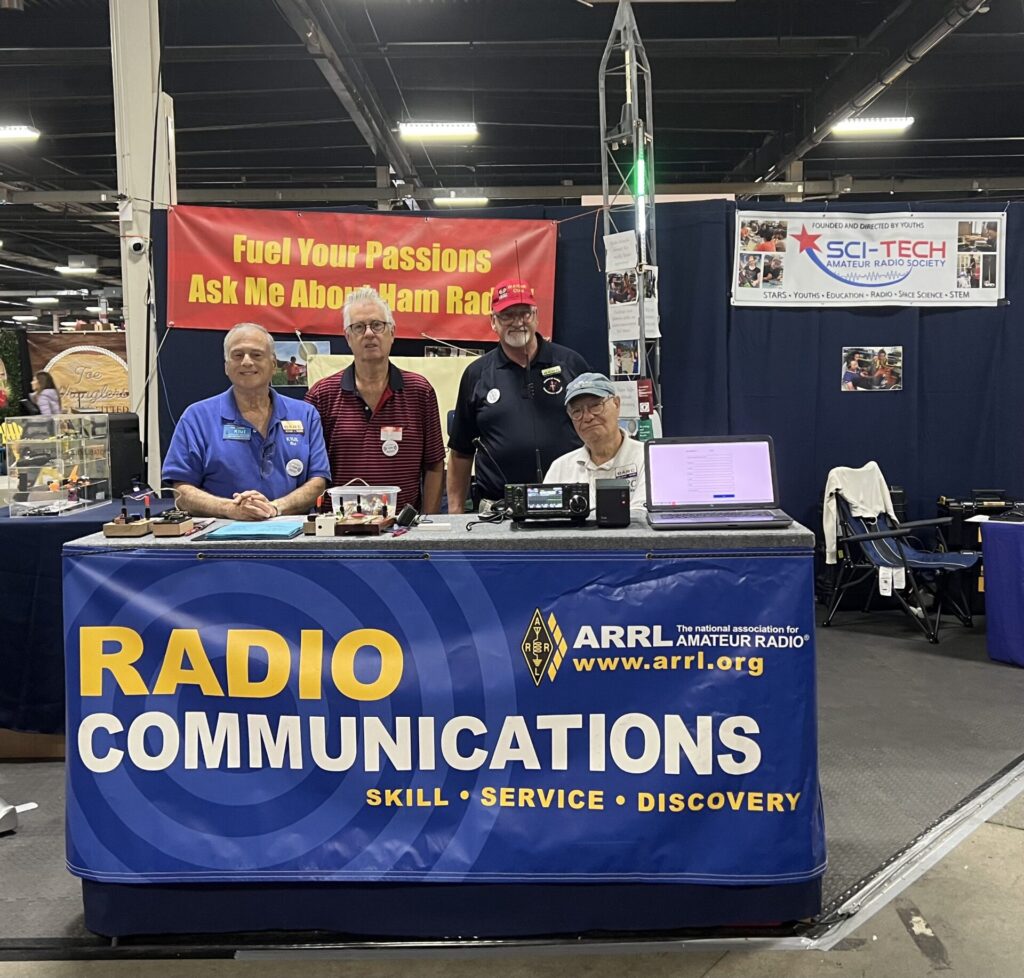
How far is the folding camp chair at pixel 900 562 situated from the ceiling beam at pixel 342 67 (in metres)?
4.60

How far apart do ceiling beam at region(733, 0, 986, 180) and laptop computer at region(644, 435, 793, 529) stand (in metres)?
5.18

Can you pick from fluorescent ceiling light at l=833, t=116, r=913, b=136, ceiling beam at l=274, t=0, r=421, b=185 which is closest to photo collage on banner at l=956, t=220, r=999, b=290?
fluorescent ceiling light at l=833, t=116, r=913, b=136

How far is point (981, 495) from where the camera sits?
16.0 feet

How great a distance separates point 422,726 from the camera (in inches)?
74.7

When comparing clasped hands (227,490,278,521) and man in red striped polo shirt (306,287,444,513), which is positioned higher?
man in red striped polo shirt (306,287,444,513)

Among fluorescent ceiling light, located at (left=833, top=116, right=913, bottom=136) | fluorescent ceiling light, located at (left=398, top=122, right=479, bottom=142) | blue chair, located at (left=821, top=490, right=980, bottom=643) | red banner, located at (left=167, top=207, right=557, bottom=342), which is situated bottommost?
blue chair, located at (left=821, top=490, right=980, bottom=643)

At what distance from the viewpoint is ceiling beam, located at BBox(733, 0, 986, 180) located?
6094mm

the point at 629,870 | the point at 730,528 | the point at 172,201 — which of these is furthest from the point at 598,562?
the point at 172,201

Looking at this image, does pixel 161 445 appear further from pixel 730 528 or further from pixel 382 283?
pixel 730 528

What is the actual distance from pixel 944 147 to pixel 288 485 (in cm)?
1086

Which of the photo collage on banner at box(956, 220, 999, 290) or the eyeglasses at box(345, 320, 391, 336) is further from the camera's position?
the photo collage on banner at box(956, 220, 999, 290)

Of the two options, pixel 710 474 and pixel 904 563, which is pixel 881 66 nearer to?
pixel 904 563

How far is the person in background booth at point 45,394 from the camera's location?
7.02 metres

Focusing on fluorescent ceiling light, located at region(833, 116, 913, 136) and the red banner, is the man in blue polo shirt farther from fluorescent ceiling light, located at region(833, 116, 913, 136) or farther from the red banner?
fluorescent ceiling light, located at region(833, 116, 913, 136)
